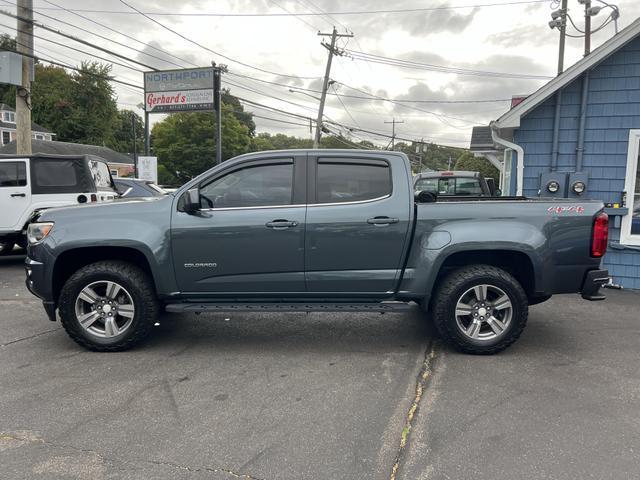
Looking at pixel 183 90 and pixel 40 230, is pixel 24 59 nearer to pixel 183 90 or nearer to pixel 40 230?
pixel 183 90

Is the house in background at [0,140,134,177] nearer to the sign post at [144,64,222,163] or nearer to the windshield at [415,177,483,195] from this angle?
the sign post at [144,64,222,163]

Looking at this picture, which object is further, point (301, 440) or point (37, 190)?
point (37, 190)

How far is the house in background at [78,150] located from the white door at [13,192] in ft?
87.3

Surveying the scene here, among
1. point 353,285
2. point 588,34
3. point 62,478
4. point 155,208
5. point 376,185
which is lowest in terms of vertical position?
point 62,478

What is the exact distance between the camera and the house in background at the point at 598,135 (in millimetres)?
7340

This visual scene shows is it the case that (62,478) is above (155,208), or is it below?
below

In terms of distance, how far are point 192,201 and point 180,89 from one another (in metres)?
20.6

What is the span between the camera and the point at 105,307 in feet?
14.8

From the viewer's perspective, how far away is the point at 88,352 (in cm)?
461

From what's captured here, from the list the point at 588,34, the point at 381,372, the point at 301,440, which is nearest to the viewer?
the point at 301,440

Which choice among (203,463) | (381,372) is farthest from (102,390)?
(381,372)

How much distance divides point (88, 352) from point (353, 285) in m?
2.62

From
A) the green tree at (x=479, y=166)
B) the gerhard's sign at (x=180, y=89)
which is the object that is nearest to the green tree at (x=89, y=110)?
the gerhard's sign at (x=180, y=89)

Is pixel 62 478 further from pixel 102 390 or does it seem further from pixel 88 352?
pixel 88 352
